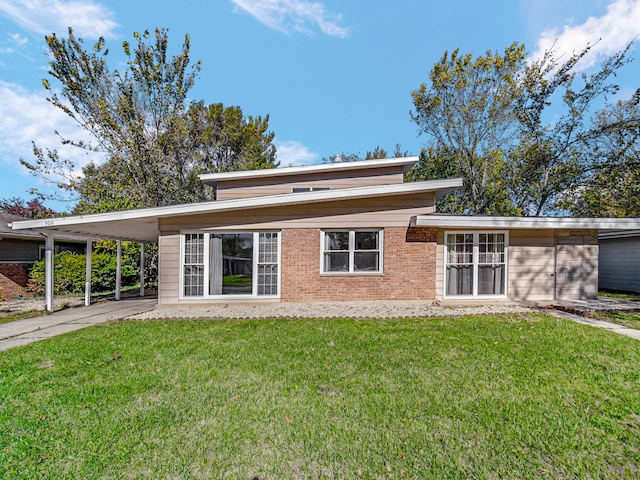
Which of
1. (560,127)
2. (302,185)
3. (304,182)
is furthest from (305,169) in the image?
(560,127)

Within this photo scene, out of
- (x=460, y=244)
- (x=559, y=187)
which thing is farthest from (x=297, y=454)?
(x=559, y=187)

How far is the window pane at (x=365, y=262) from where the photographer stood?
358 inches

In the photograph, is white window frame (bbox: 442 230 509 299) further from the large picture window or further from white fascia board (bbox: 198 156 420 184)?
the large picture window

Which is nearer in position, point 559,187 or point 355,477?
point 355,477

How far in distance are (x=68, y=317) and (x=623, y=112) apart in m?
24.8

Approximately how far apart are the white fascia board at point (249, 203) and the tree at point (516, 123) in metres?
12.5

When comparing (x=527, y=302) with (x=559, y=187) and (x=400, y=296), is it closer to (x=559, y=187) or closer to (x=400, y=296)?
(x=400, y=296)

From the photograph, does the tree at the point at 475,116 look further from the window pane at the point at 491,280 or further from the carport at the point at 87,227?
the carport at the point at 87,227

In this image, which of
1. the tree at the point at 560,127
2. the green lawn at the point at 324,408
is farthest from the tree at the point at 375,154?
the green lawn at the point at 324,408

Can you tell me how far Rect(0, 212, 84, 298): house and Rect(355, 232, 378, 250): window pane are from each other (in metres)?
14.5

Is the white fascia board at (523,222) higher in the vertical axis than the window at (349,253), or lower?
higher

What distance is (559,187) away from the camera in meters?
17.7

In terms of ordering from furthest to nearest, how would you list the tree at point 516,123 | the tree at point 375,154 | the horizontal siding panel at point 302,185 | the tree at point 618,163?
the tree at point 375,154
the tree at point 516,123
the tree at point 618,163
the horizontal siding panel at point 302,185

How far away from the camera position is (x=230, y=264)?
9.21 meters
